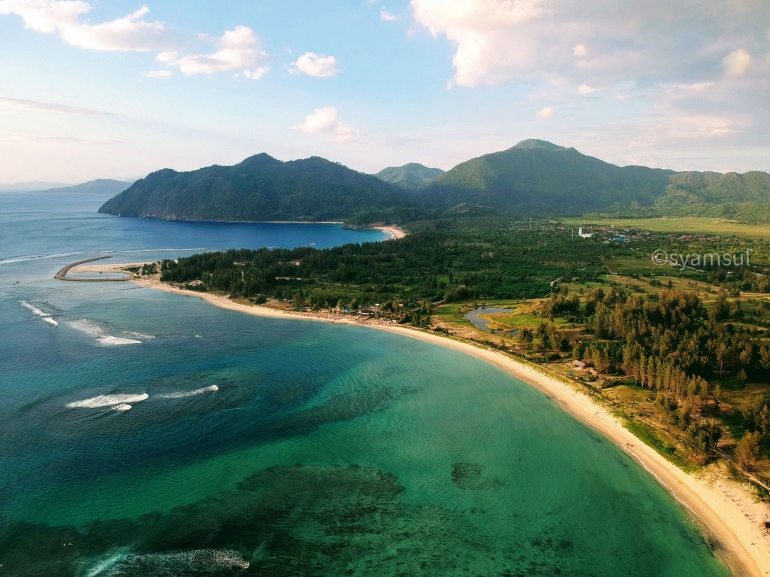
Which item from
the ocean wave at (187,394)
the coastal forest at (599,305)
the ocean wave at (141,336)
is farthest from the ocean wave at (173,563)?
the ocean wave at (141,336)

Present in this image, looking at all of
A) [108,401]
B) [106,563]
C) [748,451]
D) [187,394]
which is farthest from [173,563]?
[748,451]

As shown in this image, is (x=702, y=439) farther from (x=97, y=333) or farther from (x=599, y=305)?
(x=97, y=333)

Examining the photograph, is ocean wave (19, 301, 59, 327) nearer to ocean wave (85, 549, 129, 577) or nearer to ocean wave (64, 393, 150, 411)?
ocean wave (64, 393, 150, 411)

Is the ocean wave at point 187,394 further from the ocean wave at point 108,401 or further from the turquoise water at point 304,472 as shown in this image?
the ocean wave at point 108,401

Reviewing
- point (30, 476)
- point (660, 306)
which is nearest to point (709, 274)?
point (660, 306)

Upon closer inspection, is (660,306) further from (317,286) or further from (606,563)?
(317,286)
